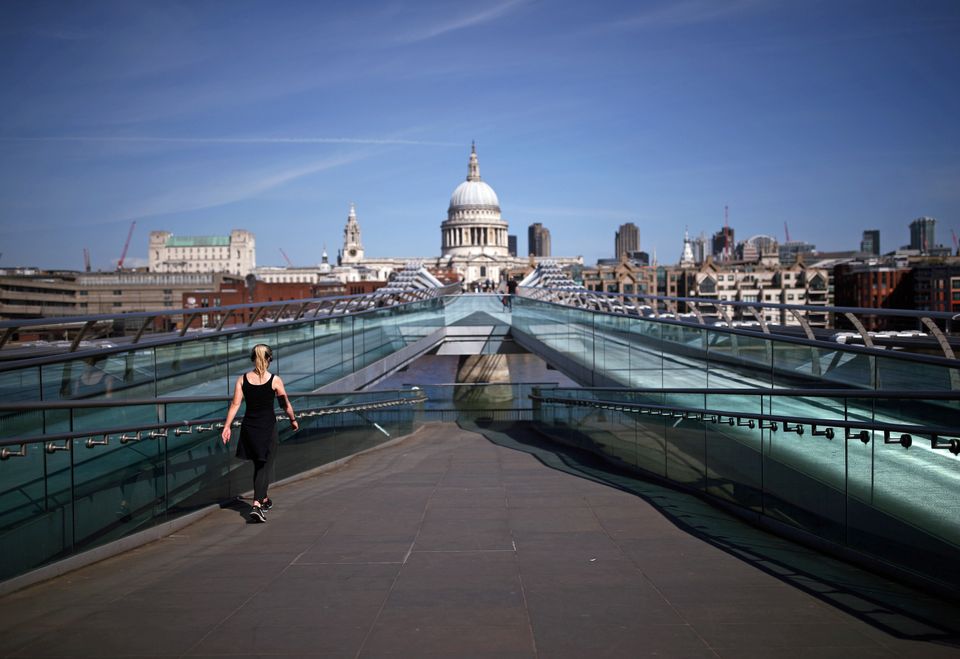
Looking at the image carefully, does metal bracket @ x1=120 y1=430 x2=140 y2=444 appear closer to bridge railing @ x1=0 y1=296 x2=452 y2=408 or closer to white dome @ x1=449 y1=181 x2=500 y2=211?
bridge railing @ x1=0 y1=296 x2=452 y2=408

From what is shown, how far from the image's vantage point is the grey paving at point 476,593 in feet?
14.4

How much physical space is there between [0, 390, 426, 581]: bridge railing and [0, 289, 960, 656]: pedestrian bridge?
0.02 metres

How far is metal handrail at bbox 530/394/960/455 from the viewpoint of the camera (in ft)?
17.7

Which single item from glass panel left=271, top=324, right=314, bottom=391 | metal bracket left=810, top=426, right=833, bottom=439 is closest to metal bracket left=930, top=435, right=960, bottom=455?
metal bracket left=810, top=426, right=833, bottom=439

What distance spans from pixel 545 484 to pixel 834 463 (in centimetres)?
311

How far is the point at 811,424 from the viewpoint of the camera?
6754 mm

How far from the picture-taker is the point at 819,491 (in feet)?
Result: 21.5

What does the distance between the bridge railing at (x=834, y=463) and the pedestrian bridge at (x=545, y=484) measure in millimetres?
16

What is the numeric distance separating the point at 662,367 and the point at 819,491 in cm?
827

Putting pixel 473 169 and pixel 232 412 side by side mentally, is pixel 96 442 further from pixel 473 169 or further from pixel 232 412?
pixel 473 169

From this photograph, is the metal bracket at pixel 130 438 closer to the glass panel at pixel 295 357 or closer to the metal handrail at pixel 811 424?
the metal handrail at pixel 811 424

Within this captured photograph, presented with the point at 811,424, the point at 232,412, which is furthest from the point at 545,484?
the point at 232,412

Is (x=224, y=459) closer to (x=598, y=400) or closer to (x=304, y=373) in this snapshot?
(x=598, y=400)

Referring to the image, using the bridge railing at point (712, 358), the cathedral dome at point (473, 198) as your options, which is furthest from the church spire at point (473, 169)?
the bridge railing at point (712, 358)
